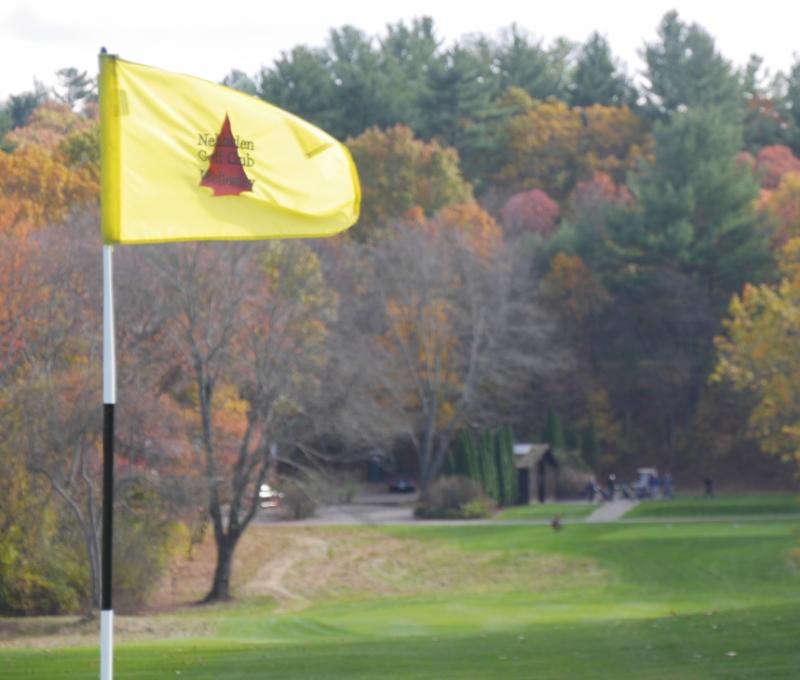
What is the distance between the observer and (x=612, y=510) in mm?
53875

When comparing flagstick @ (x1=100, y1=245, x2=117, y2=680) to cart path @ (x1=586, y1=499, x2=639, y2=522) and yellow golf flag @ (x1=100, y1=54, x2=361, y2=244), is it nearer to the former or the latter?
yellow golf flag @ (x1=100, y1=54, x2=361, y2=244)

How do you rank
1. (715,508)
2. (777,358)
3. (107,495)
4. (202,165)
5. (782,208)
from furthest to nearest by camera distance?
(782,208) → (715,508) → (777,358) → (202,165) → (107,495)

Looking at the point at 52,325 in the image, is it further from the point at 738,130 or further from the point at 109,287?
the point at 738,130

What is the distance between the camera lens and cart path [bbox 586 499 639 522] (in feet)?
167

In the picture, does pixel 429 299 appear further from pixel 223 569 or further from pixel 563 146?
pixel 223 569

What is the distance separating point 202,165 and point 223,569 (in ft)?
94.1

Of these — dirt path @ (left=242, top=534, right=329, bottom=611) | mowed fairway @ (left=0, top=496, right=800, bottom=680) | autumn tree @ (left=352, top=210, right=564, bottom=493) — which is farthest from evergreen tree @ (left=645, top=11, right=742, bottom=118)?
dirt path @ (left=242, top=534, right=329, bottom=611)

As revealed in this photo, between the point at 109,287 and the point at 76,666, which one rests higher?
the point at 109,287

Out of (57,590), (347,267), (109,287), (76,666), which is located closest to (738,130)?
(347,267)

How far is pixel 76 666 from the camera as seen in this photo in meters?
16.3

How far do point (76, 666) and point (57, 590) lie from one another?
17.8 meters

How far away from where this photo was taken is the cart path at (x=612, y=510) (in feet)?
167

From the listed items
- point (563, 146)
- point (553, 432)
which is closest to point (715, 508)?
point (553, 432)

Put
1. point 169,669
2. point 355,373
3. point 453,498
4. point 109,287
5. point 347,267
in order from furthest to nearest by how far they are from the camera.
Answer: point 347,267, point 453,498, point 355,373, point 169,669, point 109,287
